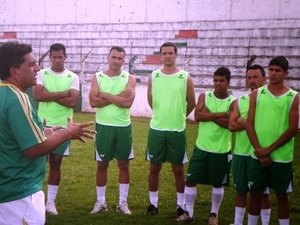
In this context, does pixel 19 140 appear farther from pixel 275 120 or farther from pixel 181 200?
pixel 181 200

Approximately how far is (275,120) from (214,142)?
1.02 m

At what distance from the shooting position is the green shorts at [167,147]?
563 cm

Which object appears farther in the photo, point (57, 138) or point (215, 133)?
point (215, 133)

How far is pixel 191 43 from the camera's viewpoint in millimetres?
21391

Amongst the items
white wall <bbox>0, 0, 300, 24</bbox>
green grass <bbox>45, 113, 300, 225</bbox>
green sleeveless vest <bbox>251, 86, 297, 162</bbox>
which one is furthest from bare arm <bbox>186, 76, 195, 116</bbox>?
white wall <bbox>0, 0, 300, 24</bbox>

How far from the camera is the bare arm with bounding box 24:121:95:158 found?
117 inches

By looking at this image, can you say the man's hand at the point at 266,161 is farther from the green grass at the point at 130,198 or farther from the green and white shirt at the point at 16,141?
the green and white shirt at the point at 16,141

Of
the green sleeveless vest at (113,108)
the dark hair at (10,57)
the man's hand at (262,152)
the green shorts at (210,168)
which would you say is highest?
the dark hair at (10,57)

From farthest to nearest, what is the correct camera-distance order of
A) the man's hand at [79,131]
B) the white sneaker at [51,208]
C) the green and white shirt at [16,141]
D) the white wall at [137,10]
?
the white wall at [137,10] < the white sneaker at [51,208] < the man's hand at [79,131] < the green and white shirt at [16,141]

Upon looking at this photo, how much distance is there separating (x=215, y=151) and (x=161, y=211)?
3.98ft

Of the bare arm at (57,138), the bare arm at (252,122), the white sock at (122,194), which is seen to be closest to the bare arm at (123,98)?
the white sock at (122,194)

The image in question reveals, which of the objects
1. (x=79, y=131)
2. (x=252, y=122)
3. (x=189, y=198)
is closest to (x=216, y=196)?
(x=189, y=198)

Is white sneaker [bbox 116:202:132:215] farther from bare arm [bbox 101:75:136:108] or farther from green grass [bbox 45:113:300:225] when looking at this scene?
bare arm [bbox 101:75:136:108]

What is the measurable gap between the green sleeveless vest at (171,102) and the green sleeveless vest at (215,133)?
1.25 ft
